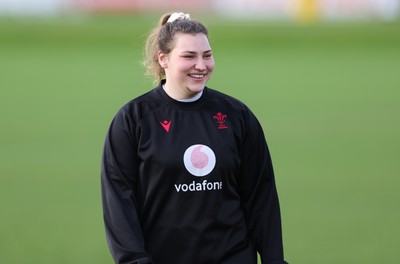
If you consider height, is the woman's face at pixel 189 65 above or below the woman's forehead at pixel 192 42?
below

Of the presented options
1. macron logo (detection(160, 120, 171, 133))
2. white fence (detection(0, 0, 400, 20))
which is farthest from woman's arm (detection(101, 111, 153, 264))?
white fence (detection(0, 0, 400, 20))

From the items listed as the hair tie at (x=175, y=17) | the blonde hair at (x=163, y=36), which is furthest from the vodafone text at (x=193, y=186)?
the hair tie at (x=175, y=17)

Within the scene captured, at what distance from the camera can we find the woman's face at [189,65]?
4664mm

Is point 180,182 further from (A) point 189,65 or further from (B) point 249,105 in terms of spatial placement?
(B) point 249,105

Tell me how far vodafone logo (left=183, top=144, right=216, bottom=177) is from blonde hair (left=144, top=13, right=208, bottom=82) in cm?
50

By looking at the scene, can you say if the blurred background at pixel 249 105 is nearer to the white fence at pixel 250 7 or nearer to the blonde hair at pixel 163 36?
the white fence at pixel 250 7

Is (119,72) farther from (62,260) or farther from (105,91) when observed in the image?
(62,260)

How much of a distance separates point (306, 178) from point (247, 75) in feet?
40.8

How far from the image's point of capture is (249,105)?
19.8 meters

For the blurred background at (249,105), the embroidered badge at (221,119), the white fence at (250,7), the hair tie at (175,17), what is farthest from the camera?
the white fence at (250,7)

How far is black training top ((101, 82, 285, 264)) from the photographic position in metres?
4.66

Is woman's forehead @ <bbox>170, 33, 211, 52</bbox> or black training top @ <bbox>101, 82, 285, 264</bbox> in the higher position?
woman's forehead @ <bbox>170, 33, 211, 52</bbox>

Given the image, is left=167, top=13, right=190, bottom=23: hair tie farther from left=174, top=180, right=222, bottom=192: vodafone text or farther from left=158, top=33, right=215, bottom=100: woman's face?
left=174, top=180, right=222, bottom=192: vodafone text

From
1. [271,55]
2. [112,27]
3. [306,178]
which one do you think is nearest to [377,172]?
[306,178]
